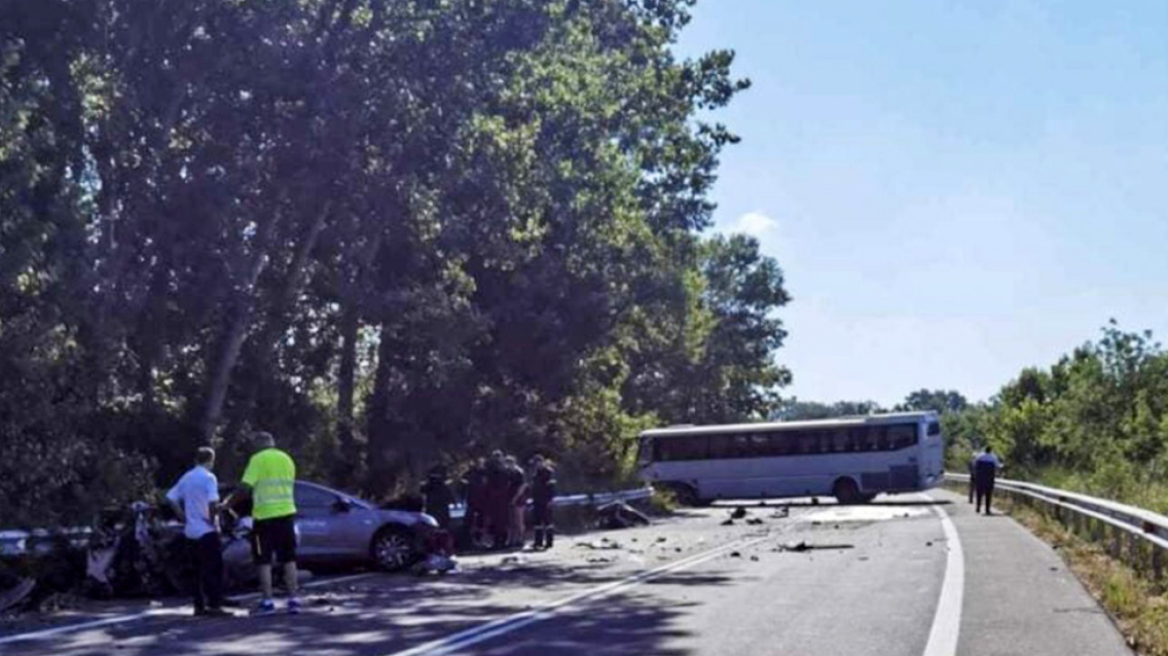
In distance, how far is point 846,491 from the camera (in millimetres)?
56938

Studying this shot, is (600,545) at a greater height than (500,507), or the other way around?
(500,507)

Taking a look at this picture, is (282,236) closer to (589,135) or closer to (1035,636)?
(589,135)

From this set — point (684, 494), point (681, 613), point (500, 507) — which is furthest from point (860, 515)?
point (681, 613)

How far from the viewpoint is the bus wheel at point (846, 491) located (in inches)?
2232

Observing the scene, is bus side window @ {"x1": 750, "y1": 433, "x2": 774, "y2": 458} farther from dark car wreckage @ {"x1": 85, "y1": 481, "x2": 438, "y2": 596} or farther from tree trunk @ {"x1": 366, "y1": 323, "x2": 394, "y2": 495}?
dark car wreckage @ {"x1": 85, "y1": 481, "x2": 438, "y2": 596}

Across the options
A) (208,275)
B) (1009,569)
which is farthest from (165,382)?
(1009,569)

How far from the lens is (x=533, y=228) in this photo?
35.7 meters

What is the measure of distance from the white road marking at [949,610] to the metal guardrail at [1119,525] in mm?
1977

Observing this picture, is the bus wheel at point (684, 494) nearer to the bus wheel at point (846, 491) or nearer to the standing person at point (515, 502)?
the bus wheel at point (846, 491)

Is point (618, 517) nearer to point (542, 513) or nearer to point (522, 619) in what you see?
point (542, 513)

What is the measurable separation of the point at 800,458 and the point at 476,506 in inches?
1175

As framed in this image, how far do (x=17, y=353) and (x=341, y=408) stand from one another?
16602 millimetres

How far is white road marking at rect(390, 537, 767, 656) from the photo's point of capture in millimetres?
13164

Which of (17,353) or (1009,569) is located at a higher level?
(17,353)
